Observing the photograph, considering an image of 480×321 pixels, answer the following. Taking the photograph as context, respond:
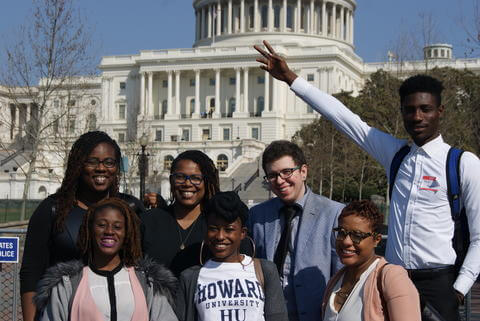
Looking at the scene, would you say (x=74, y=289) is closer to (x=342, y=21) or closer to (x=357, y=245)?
(x=357, y=245)

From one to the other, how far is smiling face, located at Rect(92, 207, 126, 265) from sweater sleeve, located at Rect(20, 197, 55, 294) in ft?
1.60

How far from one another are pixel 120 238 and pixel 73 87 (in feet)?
96.1

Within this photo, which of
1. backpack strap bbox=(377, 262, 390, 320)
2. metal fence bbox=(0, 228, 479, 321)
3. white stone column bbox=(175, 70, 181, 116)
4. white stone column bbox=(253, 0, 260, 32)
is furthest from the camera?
white stone column bbox=(253, 0, 260, 32)

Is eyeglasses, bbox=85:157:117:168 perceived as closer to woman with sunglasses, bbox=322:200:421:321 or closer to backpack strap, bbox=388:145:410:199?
woman with sunglasses, bbox=322:200:421:321

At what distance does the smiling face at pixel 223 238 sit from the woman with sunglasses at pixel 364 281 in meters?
0.66

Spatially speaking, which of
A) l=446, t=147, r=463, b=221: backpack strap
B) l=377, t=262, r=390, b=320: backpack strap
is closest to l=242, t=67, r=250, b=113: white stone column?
l=446, t=147, r=463, b=221: backpack strap

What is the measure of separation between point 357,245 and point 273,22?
104113mm

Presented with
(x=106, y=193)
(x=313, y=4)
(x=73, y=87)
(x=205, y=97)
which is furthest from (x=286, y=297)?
(x=313, y=4)

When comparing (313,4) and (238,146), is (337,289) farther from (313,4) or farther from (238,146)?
(313,4)

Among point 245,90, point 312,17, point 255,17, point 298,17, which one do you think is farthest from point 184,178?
point 312,17

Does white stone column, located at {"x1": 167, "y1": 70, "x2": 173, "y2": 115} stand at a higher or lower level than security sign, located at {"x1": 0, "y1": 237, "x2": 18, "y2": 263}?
higher

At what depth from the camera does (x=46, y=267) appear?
5426 mm

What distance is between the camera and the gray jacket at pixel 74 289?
4.93 m

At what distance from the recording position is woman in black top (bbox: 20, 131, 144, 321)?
17.7 ft
